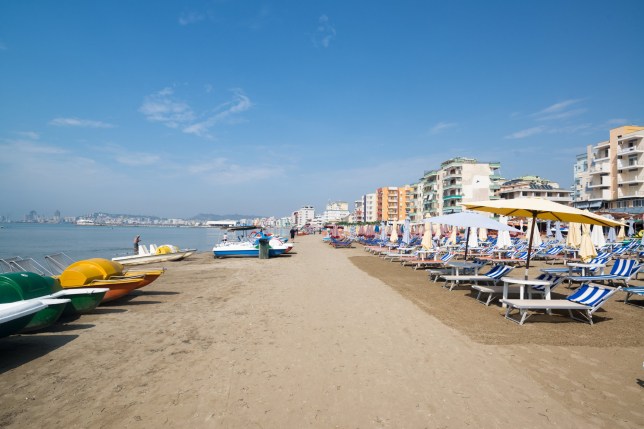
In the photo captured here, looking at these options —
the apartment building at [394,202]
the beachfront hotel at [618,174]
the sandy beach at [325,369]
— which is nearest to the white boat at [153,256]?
the sandy beach at [325,369]

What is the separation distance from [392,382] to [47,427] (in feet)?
11.5

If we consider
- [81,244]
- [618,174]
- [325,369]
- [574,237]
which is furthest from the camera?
[618,174]

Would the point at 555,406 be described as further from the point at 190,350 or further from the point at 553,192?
the point at 553,192

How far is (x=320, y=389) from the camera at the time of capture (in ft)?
13.0

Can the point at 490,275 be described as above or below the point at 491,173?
below

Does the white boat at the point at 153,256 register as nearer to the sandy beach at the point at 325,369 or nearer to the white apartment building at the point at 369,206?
the sandy beach at the point at 325,369

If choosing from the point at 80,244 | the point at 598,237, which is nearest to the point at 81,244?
the point at 80,244

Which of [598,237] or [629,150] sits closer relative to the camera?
[598,237]

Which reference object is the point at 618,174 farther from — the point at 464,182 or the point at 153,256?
the point at 153,256

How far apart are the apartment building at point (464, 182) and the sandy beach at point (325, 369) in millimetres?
56481

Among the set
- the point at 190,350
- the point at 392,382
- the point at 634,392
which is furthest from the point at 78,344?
the point at 634,392

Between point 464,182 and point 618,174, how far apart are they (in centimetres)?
2149

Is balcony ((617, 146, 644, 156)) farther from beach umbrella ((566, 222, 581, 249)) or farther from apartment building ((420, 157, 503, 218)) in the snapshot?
beach umbrella ((566, 222, 581, 249))

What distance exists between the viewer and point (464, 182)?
6384 cm
